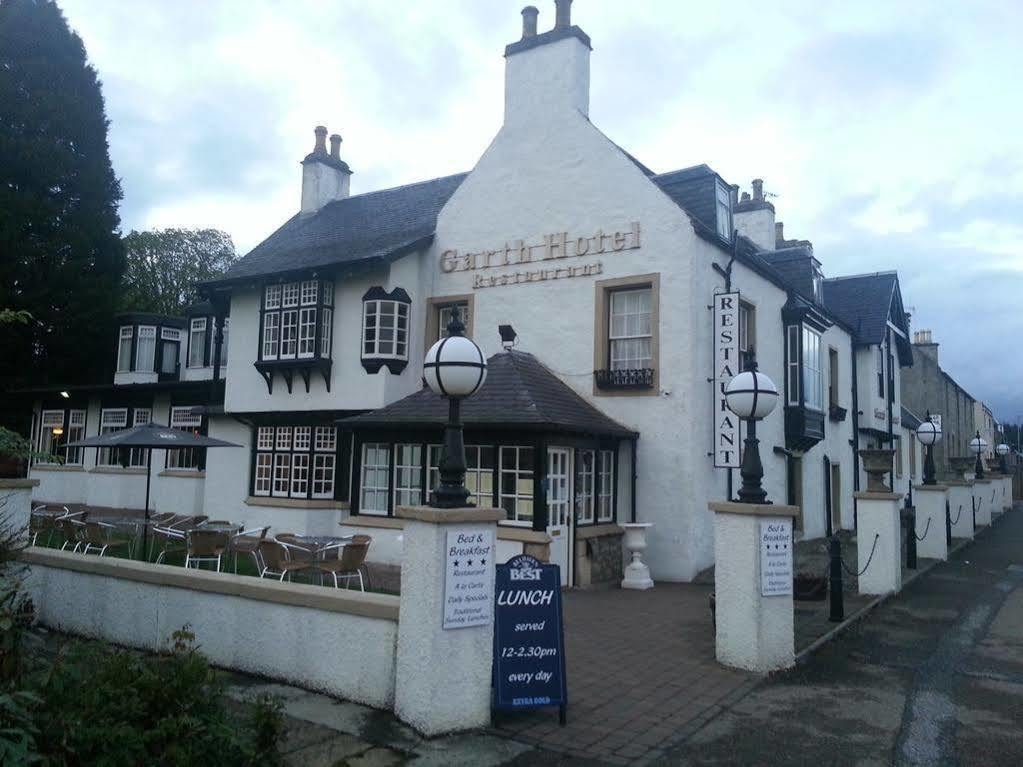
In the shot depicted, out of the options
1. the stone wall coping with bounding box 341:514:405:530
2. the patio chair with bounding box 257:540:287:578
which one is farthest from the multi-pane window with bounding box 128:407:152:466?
the patio chair with bounding box 257:540:287:578

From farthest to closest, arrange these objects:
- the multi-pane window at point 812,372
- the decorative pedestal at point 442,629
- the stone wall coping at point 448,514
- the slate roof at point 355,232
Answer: the multi-pane window at point 812,372 → the slate roof at point 355,232 → the stone wall coping at point 448,514 → the decorative pedestal at point 442,629

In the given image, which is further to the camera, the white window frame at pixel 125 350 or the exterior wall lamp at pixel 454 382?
the white window frame at pixel 125 350

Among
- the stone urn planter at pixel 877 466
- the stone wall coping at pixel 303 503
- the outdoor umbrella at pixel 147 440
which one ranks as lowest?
the stone wall coping at pixel 303 503

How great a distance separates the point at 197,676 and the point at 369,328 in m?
12.6

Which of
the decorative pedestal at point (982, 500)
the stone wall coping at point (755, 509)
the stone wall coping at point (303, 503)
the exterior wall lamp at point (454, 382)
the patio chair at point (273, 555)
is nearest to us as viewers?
the exterior wall lamp at point (454, 382)

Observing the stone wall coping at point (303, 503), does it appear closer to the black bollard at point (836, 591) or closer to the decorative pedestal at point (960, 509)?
the black bollard at point (836, 591)

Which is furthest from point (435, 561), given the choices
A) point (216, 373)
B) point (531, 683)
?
point (216, 373)

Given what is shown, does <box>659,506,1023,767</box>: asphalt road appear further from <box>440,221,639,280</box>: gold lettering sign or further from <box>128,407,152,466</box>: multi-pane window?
<box>128,407,152,466</box>: multi-pane window

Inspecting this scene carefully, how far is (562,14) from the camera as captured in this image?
1720cm

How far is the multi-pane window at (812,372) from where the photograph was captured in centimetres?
1930

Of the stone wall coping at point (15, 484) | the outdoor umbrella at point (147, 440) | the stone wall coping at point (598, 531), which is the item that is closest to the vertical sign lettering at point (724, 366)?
the stone wall coping at point (598, 531)

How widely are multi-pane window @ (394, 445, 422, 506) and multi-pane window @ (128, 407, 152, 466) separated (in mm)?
11942

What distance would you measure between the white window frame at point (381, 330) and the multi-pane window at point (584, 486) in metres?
5.01

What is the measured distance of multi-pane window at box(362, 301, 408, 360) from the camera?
55.9 ft
